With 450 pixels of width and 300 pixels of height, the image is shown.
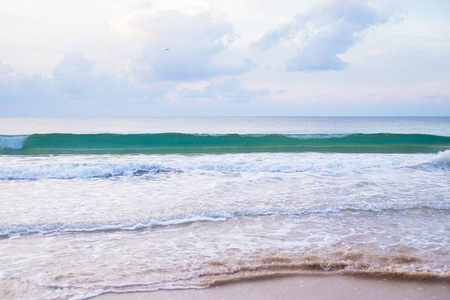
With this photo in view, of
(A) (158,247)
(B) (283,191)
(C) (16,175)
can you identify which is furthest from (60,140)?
(A) (158,247)

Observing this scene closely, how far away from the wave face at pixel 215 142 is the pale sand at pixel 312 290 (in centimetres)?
1259

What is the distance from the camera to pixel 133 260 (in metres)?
3.25

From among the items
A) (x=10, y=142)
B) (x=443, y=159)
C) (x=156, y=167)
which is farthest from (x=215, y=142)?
(x=443, y=159)

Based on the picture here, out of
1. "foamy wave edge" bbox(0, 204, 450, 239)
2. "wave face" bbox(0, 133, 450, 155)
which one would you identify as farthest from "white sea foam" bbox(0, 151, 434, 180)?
"wave face" bbox(0, 133, 450, 155)

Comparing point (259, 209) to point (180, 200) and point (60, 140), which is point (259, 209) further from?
point (60, 140)

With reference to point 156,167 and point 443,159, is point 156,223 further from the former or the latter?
point 443,159

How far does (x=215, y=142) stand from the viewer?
17922 millimetres

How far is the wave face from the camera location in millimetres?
15664

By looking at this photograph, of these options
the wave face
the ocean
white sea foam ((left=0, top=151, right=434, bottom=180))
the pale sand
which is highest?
the wave face

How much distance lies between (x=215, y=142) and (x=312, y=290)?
15329 millimetres

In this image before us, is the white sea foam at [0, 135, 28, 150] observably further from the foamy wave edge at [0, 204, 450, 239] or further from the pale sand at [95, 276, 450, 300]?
the pale sand at [95, 276, 450, 300]

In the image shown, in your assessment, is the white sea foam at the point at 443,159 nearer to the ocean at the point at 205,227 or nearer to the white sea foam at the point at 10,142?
the ocean at the point at 205,227

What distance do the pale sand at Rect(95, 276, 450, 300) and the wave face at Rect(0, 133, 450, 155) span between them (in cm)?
1259

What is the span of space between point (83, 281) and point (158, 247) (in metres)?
0.92
